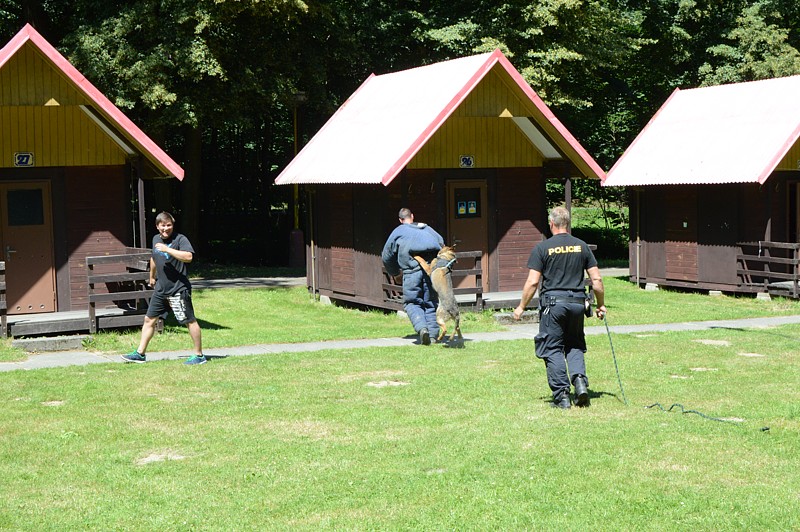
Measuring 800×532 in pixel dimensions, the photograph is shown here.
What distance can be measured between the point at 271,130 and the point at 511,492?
3316 centimetres

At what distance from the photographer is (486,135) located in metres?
22.4

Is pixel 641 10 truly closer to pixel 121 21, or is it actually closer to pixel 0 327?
pixel 121 21

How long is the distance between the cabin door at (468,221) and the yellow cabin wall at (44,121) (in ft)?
21.9

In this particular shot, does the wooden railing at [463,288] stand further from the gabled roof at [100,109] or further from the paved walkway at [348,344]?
the gabled roof at [100,109]

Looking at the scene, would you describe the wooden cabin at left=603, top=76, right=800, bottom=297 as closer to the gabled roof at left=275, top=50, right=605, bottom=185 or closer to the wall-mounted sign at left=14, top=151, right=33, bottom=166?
the gabled roof at left=275, top=50, right=605, bottom=185

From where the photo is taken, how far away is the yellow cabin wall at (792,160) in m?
24.2

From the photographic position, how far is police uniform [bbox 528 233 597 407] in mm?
11242

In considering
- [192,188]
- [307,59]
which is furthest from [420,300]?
[192,188]

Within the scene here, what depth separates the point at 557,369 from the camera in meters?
11.2

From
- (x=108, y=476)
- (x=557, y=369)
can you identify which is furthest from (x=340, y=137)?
(x=108, y=476)

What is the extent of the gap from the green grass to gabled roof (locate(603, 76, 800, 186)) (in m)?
9.84

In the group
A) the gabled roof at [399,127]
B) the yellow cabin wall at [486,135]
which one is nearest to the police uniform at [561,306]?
the gabled roof at [399,127]

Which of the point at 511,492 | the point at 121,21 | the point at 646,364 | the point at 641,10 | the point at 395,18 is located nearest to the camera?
the point at 511,492

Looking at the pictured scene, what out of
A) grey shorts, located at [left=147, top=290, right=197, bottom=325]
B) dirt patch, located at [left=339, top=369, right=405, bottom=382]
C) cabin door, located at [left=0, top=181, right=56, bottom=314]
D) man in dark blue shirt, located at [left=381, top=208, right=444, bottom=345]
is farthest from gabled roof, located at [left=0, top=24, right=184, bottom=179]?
dirt patch, located at [left=339, top=369, right=405, bottom=382]
